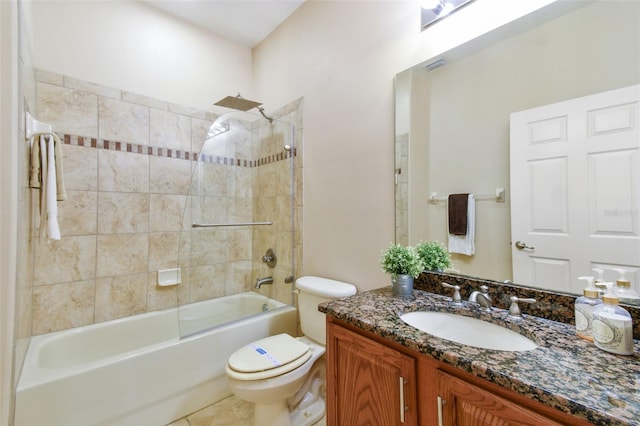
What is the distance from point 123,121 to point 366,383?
7.66 ft

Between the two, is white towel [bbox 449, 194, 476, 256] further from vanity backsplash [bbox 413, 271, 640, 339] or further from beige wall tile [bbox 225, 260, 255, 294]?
beige wall tile [bbox 225, 260, 255, 294]

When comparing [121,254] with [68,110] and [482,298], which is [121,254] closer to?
[68,110]

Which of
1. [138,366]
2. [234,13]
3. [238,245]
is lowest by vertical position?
[138,366]

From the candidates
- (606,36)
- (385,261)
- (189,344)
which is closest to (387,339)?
(385,261)

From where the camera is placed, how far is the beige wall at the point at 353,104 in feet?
4.86

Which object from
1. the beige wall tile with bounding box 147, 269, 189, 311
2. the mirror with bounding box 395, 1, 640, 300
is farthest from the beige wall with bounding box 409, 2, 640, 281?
the beige wall tile with bounding box 147, 269, 189, 311

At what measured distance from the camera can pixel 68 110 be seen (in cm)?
189

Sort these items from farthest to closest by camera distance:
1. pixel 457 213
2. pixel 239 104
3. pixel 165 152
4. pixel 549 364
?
pixel 239 104
pixel 165 152
pixel 457 213
pixel 549 364

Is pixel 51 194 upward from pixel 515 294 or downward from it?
upward

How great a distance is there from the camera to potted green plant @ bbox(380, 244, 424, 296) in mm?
1278

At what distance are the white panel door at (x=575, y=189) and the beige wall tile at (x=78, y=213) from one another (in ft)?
8.19

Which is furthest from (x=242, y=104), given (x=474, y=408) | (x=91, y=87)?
(x=474, y=408)

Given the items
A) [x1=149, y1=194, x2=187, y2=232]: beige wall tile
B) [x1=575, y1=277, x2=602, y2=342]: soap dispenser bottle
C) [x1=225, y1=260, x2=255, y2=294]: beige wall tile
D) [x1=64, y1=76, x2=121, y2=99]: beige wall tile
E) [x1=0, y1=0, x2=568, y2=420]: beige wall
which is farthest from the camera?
[x1=225, y1=260, x2=255, y2=294]: beige wall tile

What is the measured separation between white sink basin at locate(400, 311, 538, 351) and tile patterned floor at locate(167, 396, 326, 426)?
1.06 m
